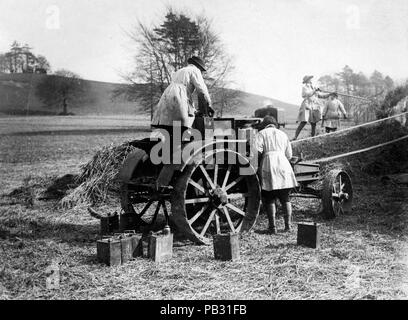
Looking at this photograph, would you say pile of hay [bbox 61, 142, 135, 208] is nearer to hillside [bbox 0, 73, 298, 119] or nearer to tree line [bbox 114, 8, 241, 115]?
tree line [bbox 114, 8, 241, 115]

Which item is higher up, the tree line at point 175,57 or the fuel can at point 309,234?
the tree line at point 175,57

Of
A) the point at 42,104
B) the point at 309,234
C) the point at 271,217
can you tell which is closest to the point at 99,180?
the point at 271,217

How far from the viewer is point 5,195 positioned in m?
9.23

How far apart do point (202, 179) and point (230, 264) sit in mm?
1585

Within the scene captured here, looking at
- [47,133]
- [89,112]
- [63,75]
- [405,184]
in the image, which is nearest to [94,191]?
[405,184]

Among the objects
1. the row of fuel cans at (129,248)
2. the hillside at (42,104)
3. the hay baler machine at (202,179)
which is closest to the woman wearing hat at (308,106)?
the hay baler machine at (202,179)

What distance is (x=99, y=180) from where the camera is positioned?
8.60 m

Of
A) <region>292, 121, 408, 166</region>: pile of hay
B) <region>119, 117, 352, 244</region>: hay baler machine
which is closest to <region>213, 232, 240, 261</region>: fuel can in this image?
<region>119, 117, 352, 244</region>: hay baler machine

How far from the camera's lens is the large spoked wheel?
510 centimetres

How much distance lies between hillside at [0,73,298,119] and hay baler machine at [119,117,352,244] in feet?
96.2

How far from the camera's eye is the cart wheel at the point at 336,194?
6.70 meters

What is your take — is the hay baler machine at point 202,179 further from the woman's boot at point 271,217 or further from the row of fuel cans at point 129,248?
the row of fuel cans at point 129,248

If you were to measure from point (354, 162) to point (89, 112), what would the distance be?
1604 inches

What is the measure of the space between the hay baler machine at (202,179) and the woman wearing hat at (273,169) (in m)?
0.18
